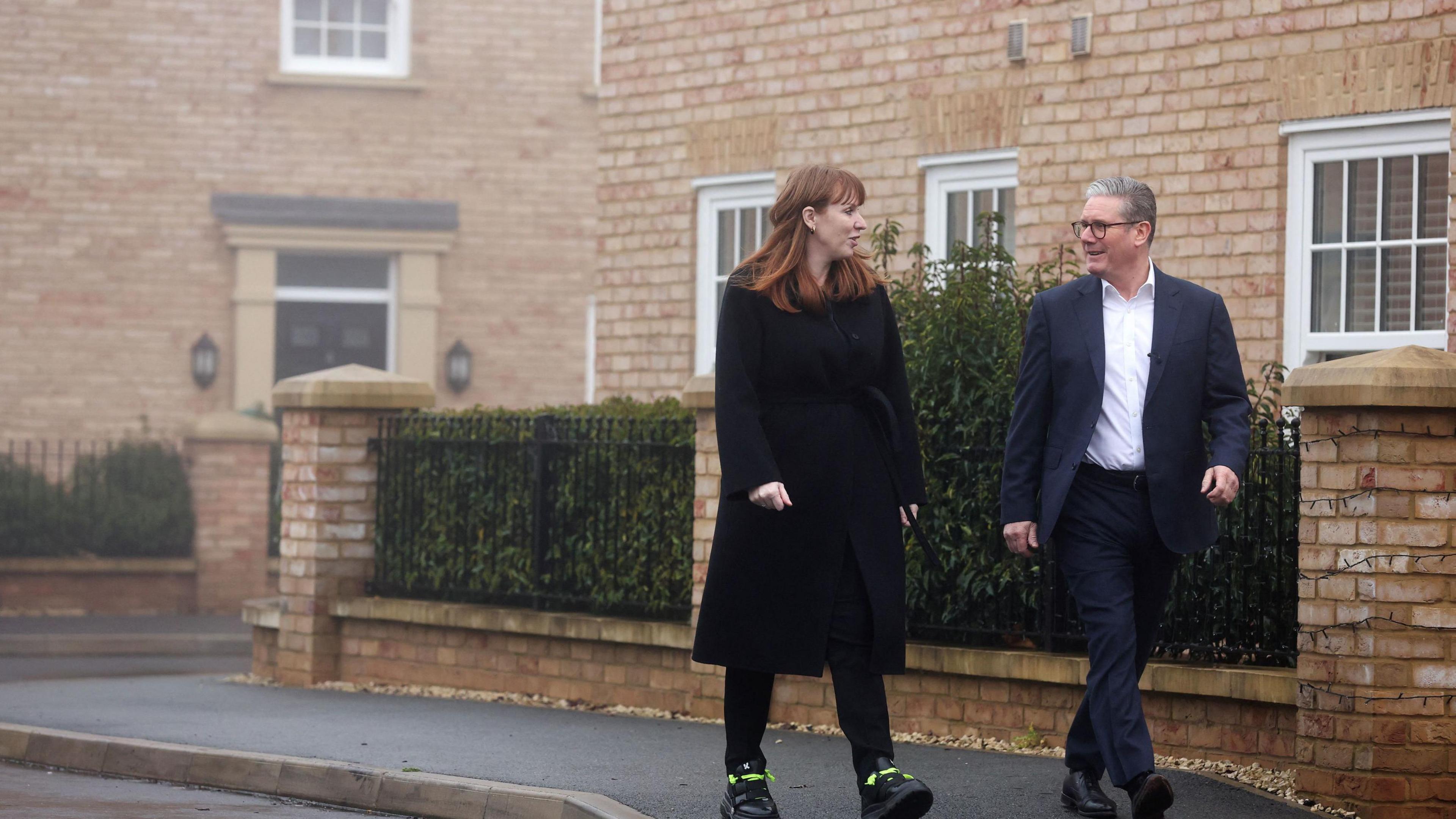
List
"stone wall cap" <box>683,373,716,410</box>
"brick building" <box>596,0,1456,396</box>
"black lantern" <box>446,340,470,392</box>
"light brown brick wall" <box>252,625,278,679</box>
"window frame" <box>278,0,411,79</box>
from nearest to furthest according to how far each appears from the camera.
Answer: "stone wall cap" <box>683,373,716,410</box> → "brick building" <box>596,0,1456,396</box> → "light brown brick wall" <box>252,625,278,679</box> → "window frame" <box>278,0,411,79</box> → "black lantern" <box>446,340,470,392</box>

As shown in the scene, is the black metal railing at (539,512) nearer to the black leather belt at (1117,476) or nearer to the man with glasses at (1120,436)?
the man with glasses at (1120,436)

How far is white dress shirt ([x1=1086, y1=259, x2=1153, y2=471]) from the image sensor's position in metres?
5.68

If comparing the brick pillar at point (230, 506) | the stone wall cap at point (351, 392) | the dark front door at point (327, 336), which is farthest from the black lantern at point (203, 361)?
the stone wall cap at point (351, 392)

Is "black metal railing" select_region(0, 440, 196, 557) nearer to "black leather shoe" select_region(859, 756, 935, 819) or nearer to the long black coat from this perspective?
the long black coat

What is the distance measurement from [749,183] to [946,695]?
4.97 meters

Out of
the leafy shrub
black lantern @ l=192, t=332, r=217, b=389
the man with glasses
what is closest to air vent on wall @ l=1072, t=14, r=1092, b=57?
→ the leafy shrub

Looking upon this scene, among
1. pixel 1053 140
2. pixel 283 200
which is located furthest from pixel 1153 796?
pixel 283 200

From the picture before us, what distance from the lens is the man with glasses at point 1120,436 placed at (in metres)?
5.59

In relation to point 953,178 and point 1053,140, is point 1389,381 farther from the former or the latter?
point 953,178

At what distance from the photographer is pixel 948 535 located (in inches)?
320

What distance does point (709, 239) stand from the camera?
12.5 metres

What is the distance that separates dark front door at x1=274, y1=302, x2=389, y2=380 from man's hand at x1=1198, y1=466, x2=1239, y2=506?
48.9 ft

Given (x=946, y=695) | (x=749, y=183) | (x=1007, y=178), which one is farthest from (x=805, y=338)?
(x=749, y=183)

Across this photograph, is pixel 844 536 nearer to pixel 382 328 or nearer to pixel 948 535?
pixel 948 535
